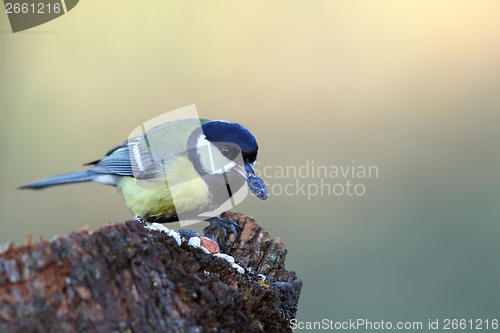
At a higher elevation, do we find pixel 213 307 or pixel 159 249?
pixel 159 249

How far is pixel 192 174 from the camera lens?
2369mm

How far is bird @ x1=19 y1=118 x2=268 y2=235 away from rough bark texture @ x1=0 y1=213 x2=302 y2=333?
789 millimetres

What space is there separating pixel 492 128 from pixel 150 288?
5626 millimetres

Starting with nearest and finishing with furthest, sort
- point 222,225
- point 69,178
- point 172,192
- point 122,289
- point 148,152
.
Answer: point 122,289 < point 222,225 < point 172,192 < point 148,152 < point 69,178

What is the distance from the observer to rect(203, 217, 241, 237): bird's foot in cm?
213

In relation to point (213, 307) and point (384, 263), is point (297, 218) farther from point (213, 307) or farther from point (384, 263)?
point (213, 307)

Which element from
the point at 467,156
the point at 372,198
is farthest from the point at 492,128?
the point at 372,198

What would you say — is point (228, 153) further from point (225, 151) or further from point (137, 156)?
point (137, 156)

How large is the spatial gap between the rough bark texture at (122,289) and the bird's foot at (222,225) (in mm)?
613

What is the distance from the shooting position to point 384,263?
4523 millimetres

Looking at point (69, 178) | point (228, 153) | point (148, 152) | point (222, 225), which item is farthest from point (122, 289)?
point (69, 178)

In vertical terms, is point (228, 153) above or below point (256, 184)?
above

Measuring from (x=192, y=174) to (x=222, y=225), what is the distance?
416mm

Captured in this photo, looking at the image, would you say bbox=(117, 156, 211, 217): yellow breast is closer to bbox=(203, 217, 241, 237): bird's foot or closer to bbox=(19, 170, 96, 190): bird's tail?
bbox=(203, 217, 241, 237): bird's foot
